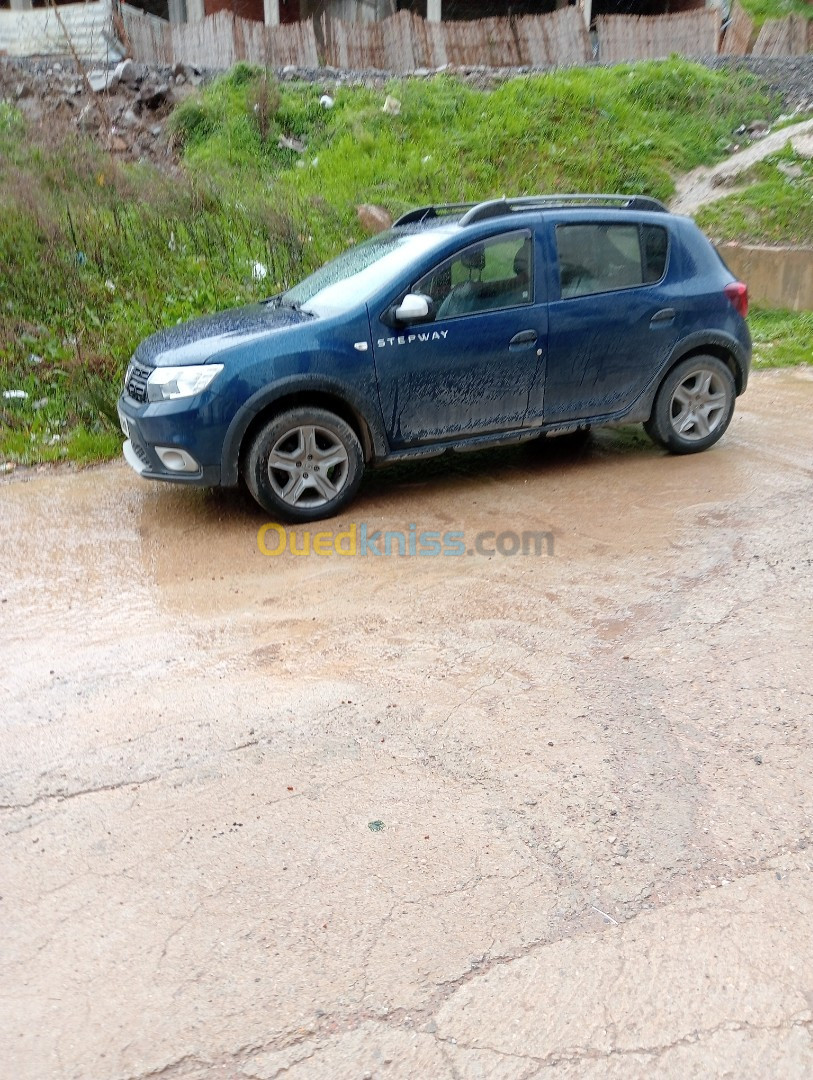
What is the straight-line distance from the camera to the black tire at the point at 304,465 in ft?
19.2

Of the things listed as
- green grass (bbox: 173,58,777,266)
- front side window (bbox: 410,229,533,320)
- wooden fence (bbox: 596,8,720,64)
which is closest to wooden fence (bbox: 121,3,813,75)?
wooden fence (bbox: 596,8,720,64)

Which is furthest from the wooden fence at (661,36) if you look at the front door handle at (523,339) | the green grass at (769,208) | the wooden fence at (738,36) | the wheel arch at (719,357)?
the front door handle at (523,339)

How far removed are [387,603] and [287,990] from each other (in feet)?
8.26

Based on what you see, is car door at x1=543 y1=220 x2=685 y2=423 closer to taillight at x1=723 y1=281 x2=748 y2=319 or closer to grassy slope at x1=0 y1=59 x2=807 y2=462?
taillight at x1=723 y1=281 x2=748 y2=319

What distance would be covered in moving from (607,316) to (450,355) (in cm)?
123

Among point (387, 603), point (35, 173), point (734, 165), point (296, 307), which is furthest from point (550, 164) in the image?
point (387, 603)

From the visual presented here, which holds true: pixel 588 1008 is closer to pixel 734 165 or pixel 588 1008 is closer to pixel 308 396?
pixel 308 396

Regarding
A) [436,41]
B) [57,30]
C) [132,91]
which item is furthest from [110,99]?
[57,30]

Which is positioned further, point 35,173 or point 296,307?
point 35,173

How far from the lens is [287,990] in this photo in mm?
2609

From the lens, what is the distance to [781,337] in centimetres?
1106

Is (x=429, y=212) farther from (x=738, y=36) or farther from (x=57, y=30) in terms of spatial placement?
(x=57, y=30)

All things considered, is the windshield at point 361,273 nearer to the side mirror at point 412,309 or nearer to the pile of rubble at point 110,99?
the side mirror at point 412,309

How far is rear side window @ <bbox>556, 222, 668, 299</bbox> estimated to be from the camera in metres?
6.50
